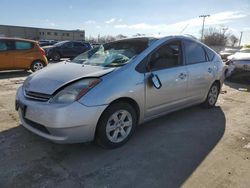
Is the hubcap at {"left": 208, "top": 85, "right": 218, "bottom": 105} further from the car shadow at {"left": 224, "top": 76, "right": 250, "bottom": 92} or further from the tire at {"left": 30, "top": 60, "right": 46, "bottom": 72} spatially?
the tire at {"left": 30, "top": 60, "right": 46, "bottom": 72}

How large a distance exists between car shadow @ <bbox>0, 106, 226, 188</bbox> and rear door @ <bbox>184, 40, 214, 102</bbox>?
0.78 m

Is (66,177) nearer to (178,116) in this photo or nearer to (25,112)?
(25,112)

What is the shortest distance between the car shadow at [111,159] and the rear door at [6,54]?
21.0ft

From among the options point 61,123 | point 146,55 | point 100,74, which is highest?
point 146,55

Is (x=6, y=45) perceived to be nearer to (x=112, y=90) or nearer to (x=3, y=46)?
(x=3, y=46)

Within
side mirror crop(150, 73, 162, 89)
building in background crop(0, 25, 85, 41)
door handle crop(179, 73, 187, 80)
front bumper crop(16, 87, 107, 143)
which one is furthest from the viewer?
building in background crop(0, 25, 85, 41)

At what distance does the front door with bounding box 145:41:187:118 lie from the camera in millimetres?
3680

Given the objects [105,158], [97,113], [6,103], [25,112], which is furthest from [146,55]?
[6,103]

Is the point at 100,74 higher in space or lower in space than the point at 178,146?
higher

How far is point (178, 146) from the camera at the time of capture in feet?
11.5

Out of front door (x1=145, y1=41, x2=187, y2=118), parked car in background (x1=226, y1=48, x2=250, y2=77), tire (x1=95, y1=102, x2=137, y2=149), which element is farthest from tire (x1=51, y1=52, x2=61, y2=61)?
tire (x1=95, y1=102, x2=137, y2=149)

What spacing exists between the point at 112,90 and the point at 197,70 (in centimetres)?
211

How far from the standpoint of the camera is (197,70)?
4.53 meters

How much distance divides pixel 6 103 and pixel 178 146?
3943 mm
